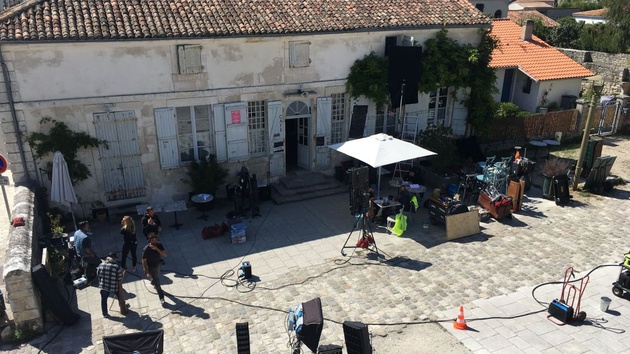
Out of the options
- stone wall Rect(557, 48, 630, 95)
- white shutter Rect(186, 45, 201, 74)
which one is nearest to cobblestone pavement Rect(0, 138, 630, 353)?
white shutter Rect(186, 45, 201, 74)

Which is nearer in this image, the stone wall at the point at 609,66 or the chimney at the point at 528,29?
the chimney at the point at 528,29

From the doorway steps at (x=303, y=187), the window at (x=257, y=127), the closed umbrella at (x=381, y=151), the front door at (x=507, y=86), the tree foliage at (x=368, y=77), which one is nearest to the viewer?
the closed umbrella at (x=381, y=151)

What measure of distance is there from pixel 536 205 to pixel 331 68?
8.01m

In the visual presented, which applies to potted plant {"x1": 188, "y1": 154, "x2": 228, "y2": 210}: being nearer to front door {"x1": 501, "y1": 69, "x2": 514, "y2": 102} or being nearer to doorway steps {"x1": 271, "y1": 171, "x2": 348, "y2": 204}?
doorway steps {"x1": 271, "y1": 171, "x2": 348, "y2": 204}

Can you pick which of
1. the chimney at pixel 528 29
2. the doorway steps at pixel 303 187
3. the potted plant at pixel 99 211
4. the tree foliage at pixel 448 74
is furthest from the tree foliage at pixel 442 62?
the chimney at pixel 528 29

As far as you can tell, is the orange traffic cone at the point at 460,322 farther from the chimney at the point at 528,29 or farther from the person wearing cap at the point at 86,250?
the chimney at the point at 528,29

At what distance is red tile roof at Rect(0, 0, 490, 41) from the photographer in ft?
43.3

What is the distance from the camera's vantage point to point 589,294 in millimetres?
11438

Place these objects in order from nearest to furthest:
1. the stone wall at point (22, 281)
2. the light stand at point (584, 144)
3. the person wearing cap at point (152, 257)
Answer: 1. the stone wall at point (22, 281)
2. the person wearing cap at point (152, 257)
3. the light stand at point (584, 144)

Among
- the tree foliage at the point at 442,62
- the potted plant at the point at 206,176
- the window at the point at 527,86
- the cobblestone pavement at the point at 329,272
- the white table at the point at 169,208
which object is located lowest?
the cobblestone pavement at the point at 329,272

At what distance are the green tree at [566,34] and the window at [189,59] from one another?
32174 mm

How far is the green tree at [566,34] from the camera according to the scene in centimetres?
3724

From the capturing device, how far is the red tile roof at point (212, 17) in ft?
43.3

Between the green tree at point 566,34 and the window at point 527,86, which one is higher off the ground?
the green tree at point 566,34
